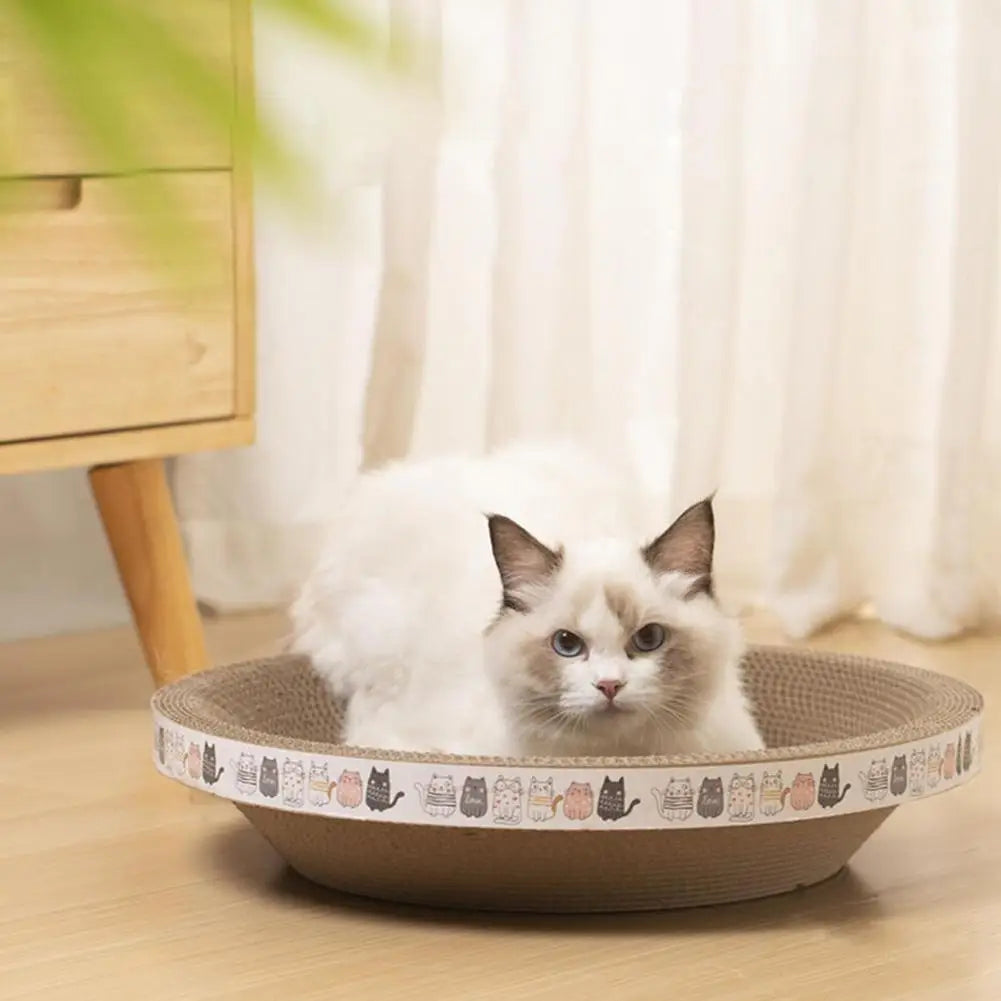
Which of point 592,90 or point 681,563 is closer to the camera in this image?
point 681,563

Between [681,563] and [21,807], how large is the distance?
2.10 ft

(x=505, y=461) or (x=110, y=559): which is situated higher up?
(x=505, y=461)

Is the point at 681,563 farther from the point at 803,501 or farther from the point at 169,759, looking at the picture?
the point at 803,501

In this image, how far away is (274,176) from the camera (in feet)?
0.41

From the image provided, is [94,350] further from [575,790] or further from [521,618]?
[575,790]

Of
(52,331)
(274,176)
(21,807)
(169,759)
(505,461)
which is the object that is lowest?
(21,807)

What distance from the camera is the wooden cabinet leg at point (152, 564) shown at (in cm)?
170

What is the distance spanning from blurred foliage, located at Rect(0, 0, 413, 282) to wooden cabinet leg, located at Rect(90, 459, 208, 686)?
1.61m

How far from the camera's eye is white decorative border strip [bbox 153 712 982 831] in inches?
41.9

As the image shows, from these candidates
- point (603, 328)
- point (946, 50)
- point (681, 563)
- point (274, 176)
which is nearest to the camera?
point (274, 176)

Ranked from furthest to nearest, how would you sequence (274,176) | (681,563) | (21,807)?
(21,807) → (681,563) → (274,176)

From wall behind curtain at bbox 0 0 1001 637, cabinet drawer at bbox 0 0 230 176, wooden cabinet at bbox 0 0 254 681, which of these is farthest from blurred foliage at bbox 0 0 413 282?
wall behind curtain at bbox 0 0 1001 637

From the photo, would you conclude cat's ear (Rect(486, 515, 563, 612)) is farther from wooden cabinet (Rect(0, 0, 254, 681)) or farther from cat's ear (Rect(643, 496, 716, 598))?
wooden cabinet (Rect(0, 0, 254, 681))

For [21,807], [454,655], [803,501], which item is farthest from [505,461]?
[803,501]
